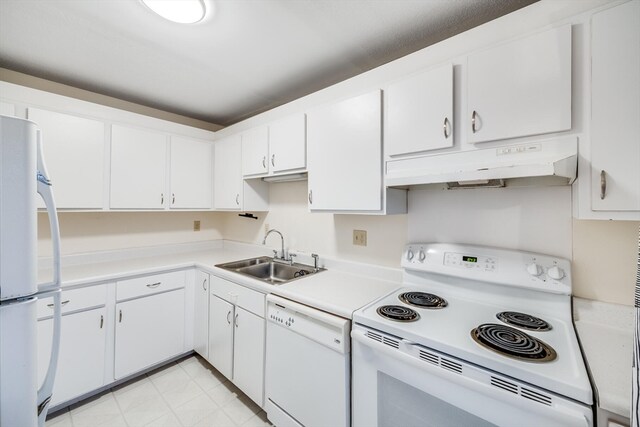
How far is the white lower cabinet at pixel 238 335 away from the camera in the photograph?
1.75 metres

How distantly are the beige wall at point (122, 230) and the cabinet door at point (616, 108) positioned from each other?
3281 mm

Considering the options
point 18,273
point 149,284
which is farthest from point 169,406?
point 18,273

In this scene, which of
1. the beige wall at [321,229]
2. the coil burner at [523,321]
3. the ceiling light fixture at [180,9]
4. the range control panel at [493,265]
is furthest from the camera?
the beige wall at [321,229]

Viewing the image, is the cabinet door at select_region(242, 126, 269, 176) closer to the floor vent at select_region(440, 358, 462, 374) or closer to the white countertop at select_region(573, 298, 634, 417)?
the floor vent at select_region(440, 358, 462, 374)

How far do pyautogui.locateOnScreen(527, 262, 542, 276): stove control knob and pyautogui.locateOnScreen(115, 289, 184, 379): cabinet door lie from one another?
2520mm

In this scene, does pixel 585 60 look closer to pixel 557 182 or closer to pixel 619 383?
pixel 557 182

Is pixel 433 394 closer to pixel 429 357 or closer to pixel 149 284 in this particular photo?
pixel 429 357

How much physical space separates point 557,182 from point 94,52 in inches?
111

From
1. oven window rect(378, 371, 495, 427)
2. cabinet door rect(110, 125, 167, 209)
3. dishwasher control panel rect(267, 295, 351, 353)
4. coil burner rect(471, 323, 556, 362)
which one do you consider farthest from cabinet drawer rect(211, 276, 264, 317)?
coil burner rect(471, 323, 556, 362)

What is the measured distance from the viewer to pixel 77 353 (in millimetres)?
1819

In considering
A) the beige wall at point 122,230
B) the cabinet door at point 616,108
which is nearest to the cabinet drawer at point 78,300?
the beige wall at point 122,230

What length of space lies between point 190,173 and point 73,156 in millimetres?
878

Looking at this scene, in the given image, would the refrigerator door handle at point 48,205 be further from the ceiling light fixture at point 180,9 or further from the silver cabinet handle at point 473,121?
the silver cabinet handle at point 473,121

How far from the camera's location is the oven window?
3.23 feet
